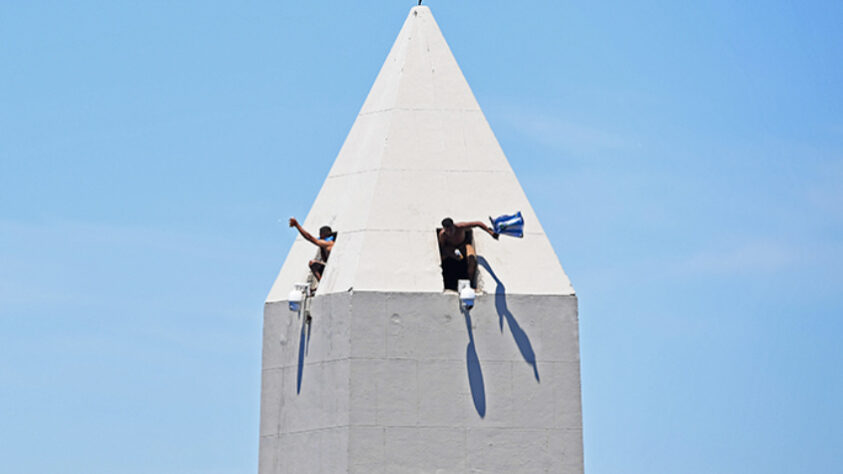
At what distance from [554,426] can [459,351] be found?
7.38ft

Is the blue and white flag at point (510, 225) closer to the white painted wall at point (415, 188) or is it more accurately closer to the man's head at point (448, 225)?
the white painted wall at point (415, 188)

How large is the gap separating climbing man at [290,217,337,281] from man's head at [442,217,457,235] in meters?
2.46

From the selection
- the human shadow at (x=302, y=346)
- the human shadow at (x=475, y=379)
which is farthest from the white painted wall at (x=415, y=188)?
the human shadow at (x=475, y=379)

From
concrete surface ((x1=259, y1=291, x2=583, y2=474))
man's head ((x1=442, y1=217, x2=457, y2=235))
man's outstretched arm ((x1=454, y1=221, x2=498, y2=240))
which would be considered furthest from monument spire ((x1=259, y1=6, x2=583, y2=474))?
man's outstretched arm ((x1=454, y1=221, x2=498, y2=240))

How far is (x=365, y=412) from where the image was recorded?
34344 millimetres

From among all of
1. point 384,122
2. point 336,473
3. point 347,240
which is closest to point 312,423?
point 336,473

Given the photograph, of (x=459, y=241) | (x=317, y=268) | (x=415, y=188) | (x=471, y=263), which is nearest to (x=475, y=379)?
(x=471, y=263)

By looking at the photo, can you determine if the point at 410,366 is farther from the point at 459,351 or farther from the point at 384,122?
the point at 384,122

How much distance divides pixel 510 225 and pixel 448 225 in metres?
1.17

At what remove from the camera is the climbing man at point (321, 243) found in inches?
1443

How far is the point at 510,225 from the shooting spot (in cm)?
3547

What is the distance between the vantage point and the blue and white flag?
35469 mm

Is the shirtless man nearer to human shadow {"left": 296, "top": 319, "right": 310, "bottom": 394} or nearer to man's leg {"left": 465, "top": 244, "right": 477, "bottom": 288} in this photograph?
man's leg {"left": 465, "top": 244, "right": 477, "bottom": 288}

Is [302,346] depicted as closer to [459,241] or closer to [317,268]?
[317,268]
